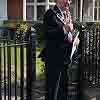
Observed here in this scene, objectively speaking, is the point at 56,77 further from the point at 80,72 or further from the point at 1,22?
the point at 1,22

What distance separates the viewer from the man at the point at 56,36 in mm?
4570

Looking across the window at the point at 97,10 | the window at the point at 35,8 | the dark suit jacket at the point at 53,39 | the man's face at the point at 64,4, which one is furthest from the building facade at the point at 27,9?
the dark suit jacket at the point at 53,39

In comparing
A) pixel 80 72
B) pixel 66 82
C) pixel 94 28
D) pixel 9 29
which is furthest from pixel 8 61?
pixel 9 29

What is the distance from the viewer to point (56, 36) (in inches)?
179

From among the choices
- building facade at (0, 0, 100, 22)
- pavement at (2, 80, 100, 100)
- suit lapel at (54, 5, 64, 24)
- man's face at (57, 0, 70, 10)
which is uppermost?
building facade at (0, 0, 100, 22)

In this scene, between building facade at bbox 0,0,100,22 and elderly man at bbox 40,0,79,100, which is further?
building facade at bbox 0,0,100,22

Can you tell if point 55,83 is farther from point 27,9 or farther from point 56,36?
point 27,9

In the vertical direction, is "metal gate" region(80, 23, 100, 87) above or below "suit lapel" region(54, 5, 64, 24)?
below

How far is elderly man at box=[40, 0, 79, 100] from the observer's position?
4.57 metres

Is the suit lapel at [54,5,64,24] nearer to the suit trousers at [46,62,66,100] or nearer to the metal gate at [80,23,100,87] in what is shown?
the suit trousers at [46,62,66,100]

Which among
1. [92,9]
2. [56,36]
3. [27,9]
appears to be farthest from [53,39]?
[92,9]

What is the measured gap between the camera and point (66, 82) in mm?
5027

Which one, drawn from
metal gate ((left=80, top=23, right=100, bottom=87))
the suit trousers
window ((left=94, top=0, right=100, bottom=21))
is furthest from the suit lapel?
window ((left=94, top=0, right=100, bottom=21))

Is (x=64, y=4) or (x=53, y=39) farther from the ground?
(x=64, y=4)
